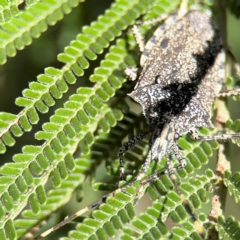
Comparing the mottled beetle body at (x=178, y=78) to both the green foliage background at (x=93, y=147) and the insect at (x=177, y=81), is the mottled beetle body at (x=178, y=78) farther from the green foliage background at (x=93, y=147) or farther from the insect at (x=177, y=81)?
the green foliage background at (x=93, y=147)

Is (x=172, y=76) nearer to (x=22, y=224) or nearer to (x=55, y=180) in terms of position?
(x=55, y=180)

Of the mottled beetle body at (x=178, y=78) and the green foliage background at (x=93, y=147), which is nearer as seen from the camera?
the green foliage background at (x=93, y=147)

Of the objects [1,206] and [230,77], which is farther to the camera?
[230,77]

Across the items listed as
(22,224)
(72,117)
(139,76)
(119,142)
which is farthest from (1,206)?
(139,76)

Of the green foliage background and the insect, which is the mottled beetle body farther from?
the green foliage background

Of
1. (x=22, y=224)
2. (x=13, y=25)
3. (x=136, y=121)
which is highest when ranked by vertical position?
(x=13, y=25)

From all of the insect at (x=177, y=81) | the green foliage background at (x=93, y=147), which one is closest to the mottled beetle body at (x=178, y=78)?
the insect at (x=177, y=81)
